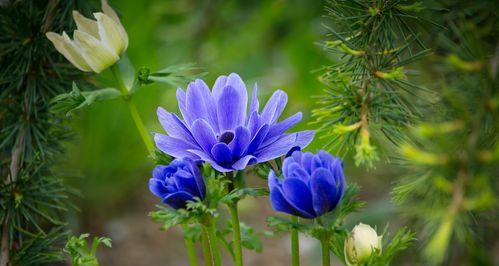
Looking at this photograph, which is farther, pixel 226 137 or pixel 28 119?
pixel 28 119

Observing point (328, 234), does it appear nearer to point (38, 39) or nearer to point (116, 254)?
point (38, 39)

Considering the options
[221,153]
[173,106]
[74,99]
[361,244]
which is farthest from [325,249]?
[173,106]

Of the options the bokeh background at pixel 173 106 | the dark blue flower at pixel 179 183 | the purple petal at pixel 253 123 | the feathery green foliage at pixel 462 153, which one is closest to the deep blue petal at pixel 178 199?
the dark blue flower at pixel 179 183

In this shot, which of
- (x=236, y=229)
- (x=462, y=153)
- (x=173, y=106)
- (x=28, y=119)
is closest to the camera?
(x=462, y=153)

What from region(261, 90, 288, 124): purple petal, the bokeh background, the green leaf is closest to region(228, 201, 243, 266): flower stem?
region(261, 90, 288, 124): purple petal

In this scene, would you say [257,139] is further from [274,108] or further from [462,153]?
[462,153]

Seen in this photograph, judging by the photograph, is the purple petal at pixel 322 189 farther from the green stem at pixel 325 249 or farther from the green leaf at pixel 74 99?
the green leaf at pixel 74 99

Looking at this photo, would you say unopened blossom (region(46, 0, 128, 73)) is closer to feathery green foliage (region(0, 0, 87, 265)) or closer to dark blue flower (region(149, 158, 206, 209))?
feathery green foliage (region(0, 0, 87, 265))

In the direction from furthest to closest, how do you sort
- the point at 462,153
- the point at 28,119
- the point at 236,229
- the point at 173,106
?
the point at 173,106, the point at 28,119, the point at 236,229, the point at 462,153
